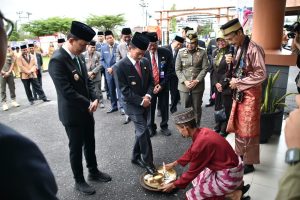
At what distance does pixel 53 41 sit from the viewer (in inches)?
738

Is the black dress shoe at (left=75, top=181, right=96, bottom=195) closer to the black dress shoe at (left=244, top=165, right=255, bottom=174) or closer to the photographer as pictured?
the black dress shoe at (left=244, top=165, right=255, bottom=174)

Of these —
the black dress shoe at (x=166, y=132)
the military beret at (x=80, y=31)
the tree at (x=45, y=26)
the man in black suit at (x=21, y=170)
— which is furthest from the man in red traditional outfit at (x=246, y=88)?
the tree at (x=45, y=26)

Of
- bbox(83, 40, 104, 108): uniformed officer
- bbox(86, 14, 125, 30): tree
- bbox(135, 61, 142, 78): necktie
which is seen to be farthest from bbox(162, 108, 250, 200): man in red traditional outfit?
bbox(86, 14, 125, 30): tree

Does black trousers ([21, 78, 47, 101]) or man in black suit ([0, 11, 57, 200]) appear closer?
man in black suit ([0, 11, 57, 200])

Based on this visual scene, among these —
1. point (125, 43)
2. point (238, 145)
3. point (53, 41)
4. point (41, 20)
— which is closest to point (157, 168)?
point (238, 145)

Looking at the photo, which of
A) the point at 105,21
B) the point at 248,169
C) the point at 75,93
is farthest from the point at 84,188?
the point at 105,21

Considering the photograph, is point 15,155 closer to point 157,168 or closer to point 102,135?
point 157,168

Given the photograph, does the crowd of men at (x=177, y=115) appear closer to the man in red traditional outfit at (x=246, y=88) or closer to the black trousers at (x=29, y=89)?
the man in red traditional outfit at (x=246, y=88)

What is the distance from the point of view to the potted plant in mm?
4035

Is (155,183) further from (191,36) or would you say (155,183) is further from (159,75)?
(191,36)

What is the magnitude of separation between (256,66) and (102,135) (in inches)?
121

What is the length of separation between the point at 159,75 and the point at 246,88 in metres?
2.05

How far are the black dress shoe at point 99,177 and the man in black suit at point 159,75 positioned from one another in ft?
5.21

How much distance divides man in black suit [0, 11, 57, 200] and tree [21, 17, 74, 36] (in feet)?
93.1
